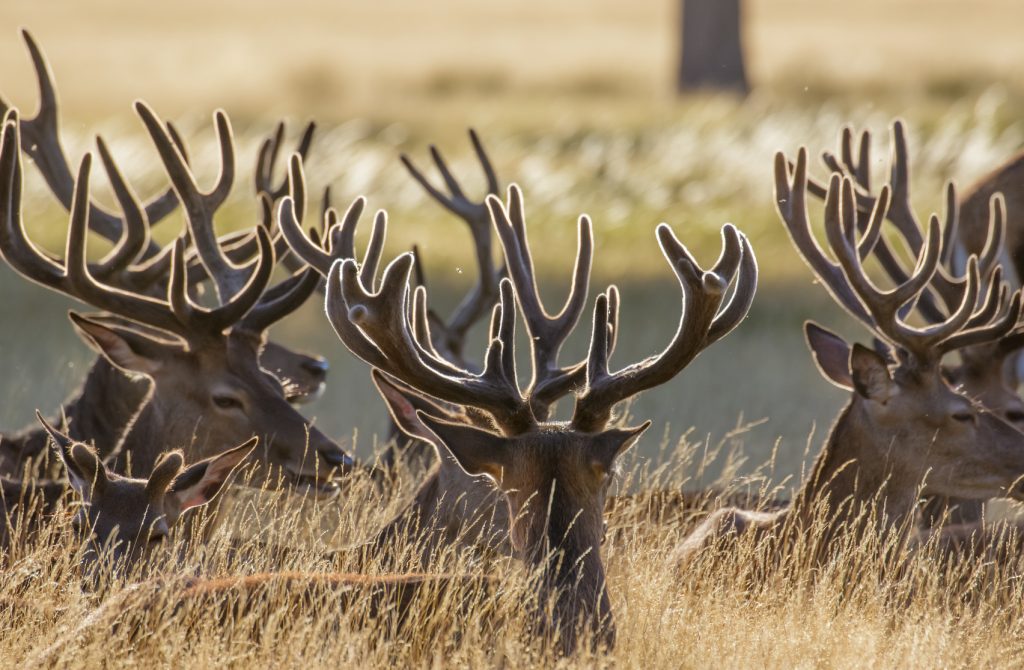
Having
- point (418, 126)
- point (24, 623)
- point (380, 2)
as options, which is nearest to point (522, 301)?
point (24, 623)

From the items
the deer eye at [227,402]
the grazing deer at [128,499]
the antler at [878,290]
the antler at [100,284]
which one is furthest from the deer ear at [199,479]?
the antler at [878,290]

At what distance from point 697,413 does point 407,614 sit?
6104 millimetres

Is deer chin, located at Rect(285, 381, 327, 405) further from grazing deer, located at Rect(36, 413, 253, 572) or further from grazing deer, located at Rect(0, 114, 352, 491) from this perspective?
grazing deer, located at Rect(36, 413, 253, 572)

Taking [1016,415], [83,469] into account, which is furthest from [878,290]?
[83,469]

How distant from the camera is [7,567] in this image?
21.1 feet

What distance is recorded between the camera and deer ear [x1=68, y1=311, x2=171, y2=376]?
23.5 feet

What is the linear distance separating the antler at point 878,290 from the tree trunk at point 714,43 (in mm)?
19842

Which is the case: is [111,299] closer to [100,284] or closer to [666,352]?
[100,284]

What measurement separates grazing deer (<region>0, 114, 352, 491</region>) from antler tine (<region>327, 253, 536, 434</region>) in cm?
129

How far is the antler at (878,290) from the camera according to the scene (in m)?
7.32

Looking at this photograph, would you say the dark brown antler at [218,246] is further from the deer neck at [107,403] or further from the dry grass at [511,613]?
the dry grass at [511,613]

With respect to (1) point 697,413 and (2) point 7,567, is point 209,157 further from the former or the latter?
(2) point 7,567

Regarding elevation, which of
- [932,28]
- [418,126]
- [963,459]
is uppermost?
[932,28]

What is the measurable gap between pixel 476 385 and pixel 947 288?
11.8 ft
